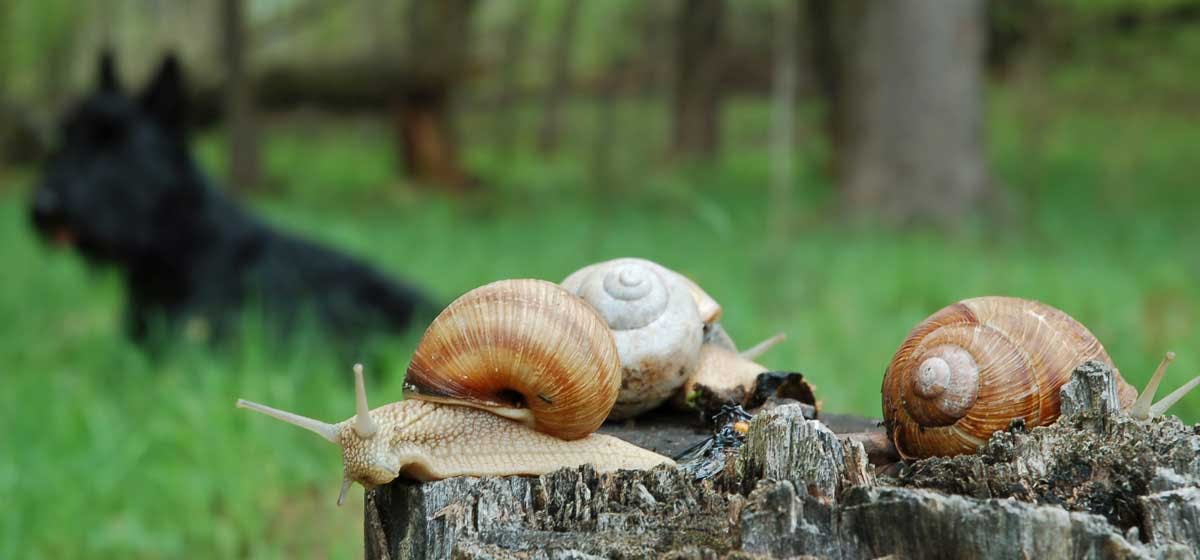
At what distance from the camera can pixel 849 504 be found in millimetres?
1321

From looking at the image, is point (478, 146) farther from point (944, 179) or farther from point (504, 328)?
point (504, 328)

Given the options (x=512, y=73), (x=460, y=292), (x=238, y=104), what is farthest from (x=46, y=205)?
(x=512, y=73)

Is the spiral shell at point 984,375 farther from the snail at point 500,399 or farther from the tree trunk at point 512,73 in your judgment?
the tree trunk at point 512,73

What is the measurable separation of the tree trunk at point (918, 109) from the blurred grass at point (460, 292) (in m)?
0.39

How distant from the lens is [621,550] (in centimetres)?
136

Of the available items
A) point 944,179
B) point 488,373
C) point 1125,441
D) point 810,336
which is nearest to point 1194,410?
point 810,336

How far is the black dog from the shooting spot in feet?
16.3

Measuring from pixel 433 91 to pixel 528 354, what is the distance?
37.9ft

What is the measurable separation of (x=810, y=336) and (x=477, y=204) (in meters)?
A: 6.22

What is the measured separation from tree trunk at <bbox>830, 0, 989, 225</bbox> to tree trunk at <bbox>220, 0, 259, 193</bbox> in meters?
5.84

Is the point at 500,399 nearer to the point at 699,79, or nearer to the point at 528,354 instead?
the point at 528,354

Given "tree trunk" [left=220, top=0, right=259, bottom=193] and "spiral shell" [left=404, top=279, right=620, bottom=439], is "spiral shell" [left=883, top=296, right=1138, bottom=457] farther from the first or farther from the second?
"tree trunk" [left=220, top=0, right=259, bottom=193]

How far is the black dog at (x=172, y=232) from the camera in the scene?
498cm

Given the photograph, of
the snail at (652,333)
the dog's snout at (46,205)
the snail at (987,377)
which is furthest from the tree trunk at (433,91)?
the snail at (987,377)
